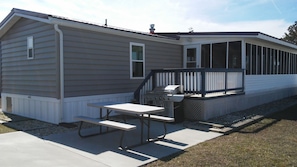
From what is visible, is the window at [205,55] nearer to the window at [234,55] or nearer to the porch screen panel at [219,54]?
the porch screen panel at [219,54]

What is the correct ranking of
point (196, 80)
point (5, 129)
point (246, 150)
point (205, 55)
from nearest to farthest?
point (246, 150) < point (5, 129) < point (196, 80) < point (205, 55)

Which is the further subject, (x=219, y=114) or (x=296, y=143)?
(x=219, y=114)

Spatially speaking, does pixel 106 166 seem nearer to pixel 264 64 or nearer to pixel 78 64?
pixel 78 64

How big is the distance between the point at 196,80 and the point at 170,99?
105cm

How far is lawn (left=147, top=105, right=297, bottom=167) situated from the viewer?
4.21 meters

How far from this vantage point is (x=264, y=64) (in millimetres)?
11984

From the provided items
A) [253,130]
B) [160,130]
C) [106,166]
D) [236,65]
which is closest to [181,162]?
[106,166]

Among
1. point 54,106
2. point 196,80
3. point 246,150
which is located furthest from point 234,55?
point 54,106

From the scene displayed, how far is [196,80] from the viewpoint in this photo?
309 inches

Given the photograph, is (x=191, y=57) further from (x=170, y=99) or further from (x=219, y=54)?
(x=170, y=99)

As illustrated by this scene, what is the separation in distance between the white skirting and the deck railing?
0.97 m

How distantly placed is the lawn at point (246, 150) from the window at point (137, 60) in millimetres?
4470

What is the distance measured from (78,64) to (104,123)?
3.10 m

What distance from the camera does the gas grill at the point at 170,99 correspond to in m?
7.51
